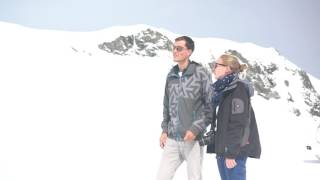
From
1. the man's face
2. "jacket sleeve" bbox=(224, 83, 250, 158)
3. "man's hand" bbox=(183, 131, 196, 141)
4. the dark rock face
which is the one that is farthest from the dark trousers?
the dark rock face

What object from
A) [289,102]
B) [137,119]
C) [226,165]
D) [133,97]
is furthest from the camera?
[289,102]

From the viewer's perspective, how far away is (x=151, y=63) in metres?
33.3

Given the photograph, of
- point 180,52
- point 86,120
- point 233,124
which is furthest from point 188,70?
point 86,120

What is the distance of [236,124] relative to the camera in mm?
4523

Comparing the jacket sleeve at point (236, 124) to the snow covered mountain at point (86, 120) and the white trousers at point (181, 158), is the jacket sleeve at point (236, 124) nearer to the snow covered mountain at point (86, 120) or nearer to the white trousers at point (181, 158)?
the white trousers at point (181, 158)

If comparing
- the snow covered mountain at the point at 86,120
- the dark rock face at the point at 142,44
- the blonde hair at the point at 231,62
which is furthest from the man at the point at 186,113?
the dark rock face at the point at 142,44

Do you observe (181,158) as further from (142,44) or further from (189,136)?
(142,44)

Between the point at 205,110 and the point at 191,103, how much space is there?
0.17m

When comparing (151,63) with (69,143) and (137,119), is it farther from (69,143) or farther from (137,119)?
(69,143)

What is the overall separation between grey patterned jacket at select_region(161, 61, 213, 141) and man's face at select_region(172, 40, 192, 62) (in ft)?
0.40

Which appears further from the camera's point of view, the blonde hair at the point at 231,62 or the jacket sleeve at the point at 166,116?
the jacket sleeve at the point at 166,116

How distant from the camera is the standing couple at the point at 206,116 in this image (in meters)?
4.55

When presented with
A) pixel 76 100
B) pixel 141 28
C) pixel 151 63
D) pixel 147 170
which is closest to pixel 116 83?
pixel 76 100

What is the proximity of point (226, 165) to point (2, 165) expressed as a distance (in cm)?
658
